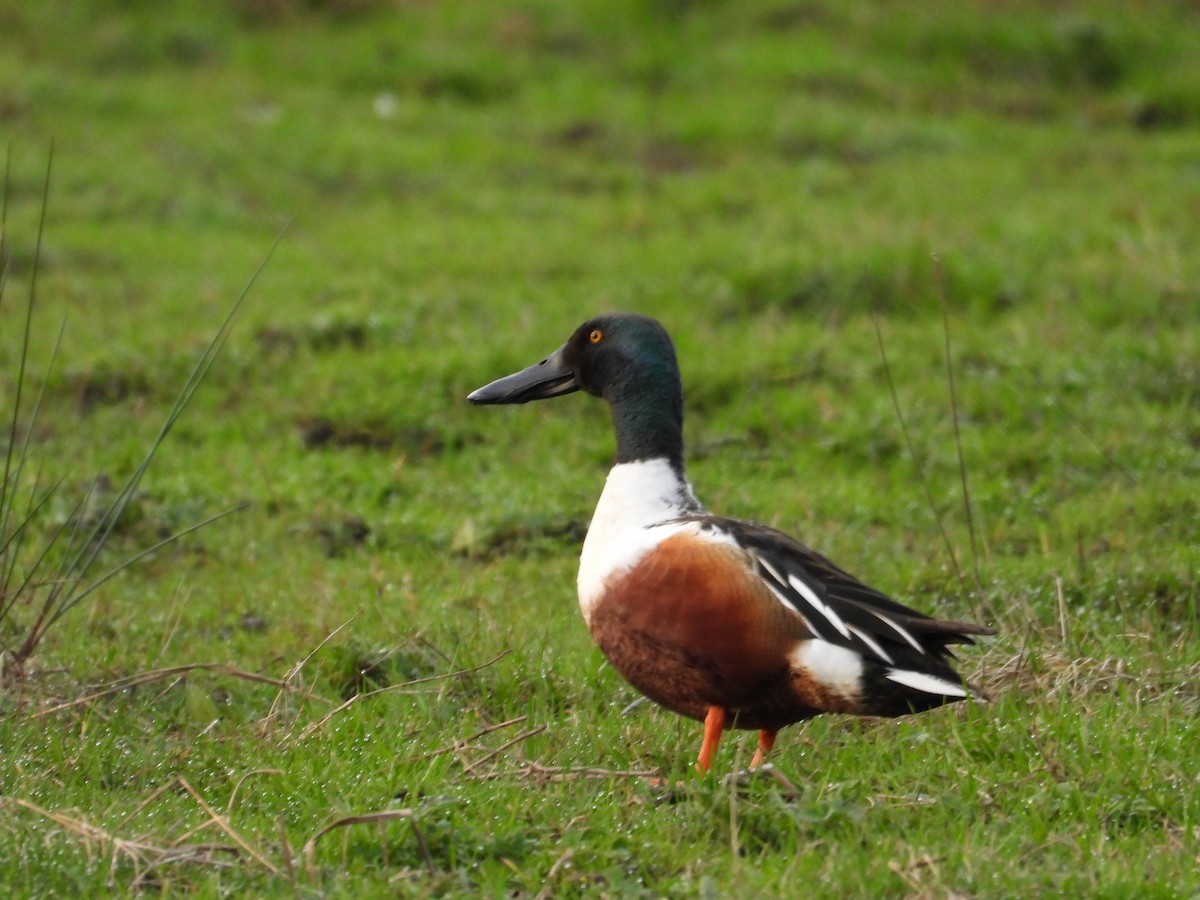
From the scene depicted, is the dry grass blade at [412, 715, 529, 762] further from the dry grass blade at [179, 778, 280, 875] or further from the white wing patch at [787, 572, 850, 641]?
the white wing patch at [787, 572, 850, 641]

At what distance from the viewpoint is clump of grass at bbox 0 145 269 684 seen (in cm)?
392

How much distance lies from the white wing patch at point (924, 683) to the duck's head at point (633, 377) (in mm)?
868

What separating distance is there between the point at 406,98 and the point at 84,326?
A: 485cm

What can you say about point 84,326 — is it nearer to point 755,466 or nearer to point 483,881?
point 755,466

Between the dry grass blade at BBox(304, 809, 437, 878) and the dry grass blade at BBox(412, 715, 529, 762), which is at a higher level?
the dry grass blade at BBox(304, 809, 437, 878)

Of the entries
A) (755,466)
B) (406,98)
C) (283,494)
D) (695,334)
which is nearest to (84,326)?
(283,494)

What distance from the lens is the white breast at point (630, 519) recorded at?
12.3 feet

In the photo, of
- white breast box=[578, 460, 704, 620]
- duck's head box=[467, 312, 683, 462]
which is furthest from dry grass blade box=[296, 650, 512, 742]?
duck's head box=[467, 312, 683, 462]

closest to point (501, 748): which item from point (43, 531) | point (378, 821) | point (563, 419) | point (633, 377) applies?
point (378, 821)

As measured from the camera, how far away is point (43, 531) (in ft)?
19.4

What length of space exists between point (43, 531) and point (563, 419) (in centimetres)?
222

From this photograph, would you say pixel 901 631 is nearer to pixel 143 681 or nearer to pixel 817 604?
pixel 817 604

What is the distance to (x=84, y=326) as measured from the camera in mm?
8258

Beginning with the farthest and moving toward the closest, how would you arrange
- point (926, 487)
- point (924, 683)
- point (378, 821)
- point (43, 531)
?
point (43, 531) → point (926, 487) → point (924, 683) → point (378, 821)
